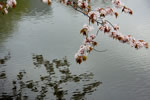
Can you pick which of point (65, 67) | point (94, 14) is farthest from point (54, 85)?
point (94, 14)

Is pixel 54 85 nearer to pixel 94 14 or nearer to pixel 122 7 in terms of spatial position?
pixel 94 14

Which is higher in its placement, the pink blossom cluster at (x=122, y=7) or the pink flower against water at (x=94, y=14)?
the pink blossom cluster at (x=122, y=7)

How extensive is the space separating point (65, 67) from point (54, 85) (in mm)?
1714

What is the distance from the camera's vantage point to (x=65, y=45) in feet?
42.9

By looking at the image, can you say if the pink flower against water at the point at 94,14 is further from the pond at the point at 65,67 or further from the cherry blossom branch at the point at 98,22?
the pond at the point at 65,67

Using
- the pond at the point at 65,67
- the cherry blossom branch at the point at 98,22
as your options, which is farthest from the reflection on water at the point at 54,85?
the cherry blossom branch at the point at 98,22

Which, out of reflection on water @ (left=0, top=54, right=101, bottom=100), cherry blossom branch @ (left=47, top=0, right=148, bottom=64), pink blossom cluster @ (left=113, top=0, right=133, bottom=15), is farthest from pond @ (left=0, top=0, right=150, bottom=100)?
pink blossom cluster @ (left=113, top=0, right=133, bottom=15)

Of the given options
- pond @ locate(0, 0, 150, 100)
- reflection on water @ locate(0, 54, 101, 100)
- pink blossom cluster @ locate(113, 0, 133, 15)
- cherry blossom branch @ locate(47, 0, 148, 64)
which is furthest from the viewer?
pond @ locate(0, 0, 150, 100)

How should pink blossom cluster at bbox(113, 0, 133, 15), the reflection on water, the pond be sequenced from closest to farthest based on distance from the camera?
pink blossom cluster at bbox(113, 0, 133, 15) < the reflection on water < the pond

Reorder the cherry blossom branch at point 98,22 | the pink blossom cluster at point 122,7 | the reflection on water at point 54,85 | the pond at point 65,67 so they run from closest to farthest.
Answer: the cherry blossom branch at point 98,22
the pink blossom cluster at point 122,7
the reflection on water at point 54,85
the pond at point 65,67

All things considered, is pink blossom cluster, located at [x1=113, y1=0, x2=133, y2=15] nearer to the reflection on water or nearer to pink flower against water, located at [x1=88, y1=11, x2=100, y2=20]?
pink flower against water, located at [x1=88, y1=11, x2=100, y2=20]

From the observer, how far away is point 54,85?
8.52m

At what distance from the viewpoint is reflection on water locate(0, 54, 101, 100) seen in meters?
7.82

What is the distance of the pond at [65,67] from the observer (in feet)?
26.6
